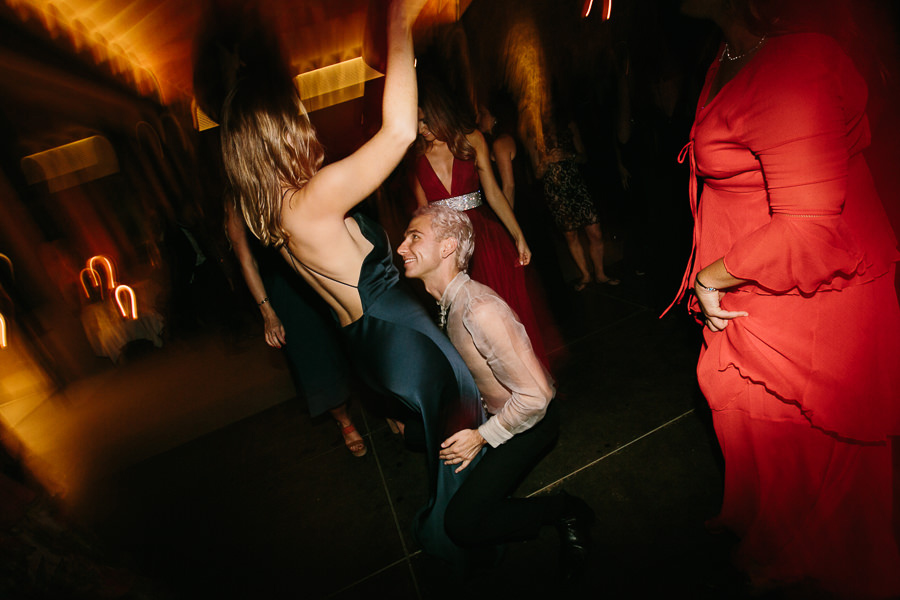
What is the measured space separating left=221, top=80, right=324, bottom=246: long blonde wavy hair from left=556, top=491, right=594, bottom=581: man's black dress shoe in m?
1.80

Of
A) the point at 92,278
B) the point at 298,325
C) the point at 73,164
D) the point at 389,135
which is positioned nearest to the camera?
the point at 389,135

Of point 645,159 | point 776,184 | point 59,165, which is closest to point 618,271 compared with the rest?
point 645,159

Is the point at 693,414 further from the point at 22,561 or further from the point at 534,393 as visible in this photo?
the point at 22,561

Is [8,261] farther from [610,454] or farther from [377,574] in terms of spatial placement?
[610,454]

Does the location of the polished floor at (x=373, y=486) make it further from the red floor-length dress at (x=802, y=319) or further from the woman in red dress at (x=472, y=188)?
the woman in red dress at (x=472, y=188)

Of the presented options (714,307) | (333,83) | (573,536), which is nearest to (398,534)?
(573,536)

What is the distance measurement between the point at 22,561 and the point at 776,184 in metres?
2.39

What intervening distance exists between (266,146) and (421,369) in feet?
3.60

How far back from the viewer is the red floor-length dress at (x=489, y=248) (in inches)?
108

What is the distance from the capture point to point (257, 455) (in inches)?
128

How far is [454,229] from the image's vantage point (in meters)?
1.83

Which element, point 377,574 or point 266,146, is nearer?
point 266,146

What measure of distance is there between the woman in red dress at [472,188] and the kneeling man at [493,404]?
0.89 meters

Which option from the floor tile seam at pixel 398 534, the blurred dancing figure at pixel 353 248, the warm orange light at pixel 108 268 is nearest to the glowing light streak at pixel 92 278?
the warm orange light at pixel 108 268
